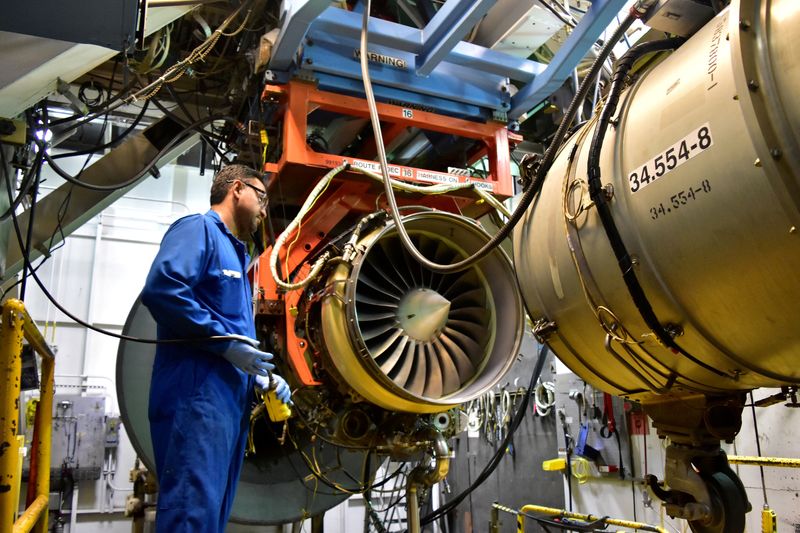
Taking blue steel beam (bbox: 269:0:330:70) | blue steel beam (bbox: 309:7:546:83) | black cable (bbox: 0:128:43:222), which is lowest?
black cable (bbox: 0:128:43:222)

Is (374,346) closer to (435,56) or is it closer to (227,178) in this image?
(227,178)

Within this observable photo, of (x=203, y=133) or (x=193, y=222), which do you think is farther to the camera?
(x=203, y=133)

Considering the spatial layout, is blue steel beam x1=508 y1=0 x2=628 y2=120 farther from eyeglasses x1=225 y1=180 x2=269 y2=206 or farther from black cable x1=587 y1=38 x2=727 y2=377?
eyeglasses x1=225 y1=180 x2=269 y2=206

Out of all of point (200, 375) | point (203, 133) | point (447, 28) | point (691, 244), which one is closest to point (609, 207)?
point (691, 244)

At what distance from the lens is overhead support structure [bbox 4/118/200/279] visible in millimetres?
3784

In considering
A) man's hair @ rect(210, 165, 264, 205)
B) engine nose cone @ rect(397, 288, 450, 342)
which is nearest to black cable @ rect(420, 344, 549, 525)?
engine nose cone @ rect(397, 288, 450, 342)

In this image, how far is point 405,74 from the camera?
3.36m

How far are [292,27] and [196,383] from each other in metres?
1.72

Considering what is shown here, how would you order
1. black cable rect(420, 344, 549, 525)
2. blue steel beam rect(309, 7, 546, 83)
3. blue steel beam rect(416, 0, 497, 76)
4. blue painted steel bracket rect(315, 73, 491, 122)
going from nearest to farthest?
blue steel beam rect(416, 0, 497, 76) < blue steel beam rect(309, 7, 546, 83) < blue painted steel bracket rect(315, 73, 491, 122) < black cable rect(420, 344, 549, 525)

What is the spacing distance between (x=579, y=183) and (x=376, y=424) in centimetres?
195

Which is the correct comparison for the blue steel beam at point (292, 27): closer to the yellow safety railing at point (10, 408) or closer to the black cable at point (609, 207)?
the black cable at point (609, 207)

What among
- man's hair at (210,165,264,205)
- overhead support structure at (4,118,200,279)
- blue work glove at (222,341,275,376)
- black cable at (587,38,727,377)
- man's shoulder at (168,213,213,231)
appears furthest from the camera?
overhead support structure at (4,118,200,279)

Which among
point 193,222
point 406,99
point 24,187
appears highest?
point 406,99

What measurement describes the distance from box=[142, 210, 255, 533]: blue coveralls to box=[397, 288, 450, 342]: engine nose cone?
899 millimetres
